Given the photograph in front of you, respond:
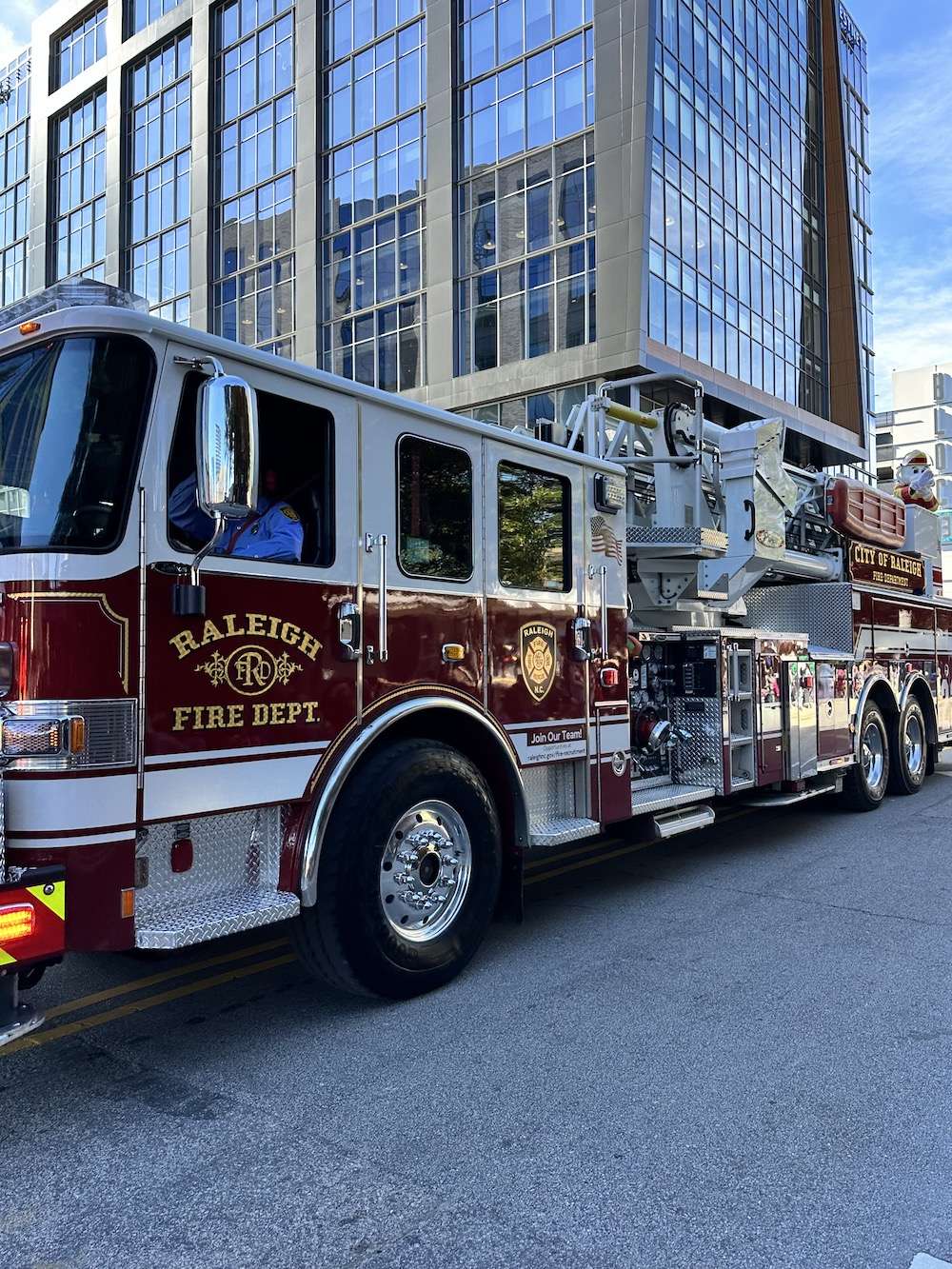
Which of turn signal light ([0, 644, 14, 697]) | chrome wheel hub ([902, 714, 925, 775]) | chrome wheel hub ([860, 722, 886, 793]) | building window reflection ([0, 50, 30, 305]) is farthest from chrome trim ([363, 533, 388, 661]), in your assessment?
building window reflection ([0, 50, 30, 305])

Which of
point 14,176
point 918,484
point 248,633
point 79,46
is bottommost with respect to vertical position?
point 248,633

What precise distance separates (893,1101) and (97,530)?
3508mm

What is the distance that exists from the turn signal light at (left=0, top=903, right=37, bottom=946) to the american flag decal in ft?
12.3

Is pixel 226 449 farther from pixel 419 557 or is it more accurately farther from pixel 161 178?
pixel 161 178

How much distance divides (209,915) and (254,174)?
42.6m

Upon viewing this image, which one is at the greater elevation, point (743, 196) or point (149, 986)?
point (743, 196)

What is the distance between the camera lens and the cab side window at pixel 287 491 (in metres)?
3.82

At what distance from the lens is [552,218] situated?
3209cm

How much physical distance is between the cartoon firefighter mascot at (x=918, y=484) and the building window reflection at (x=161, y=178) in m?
38.1

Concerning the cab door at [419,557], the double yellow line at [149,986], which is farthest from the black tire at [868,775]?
the double yellow line at [149,986]

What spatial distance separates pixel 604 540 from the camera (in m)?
5.96

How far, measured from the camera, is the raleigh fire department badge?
17.2ft

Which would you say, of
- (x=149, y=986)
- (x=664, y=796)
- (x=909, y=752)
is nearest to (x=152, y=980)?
(x=149, y=986)

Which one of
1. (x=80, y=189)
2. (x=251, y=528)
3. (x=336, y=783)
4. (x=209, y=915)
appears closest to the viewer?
(x=209, y=915)
